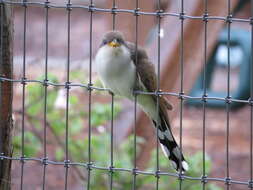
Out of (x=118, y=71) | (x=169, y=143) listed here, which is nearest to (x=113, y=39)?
(x=118, y=71)

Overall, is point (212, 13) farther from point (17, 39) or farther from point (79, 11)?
point (79, 11)

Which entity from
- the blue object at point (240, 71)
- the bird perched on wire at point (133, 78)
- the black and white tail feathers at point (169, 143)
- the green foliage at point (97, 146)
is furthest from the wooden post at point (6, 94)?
the blue object at point (240, 71)

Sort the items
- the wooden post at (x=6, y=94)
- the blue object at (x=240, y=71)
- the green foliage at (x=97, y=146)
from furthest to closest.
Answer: the blue object at (x=240, y=71) < the green foliage at (x=97, y=146) < the wooden post at (x=6, y=94)

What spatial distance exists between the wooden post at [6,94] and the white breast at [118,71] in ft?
1.72

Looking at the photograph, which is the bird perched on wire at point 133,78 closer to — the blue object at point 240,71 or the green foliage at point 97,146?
the green foliage at point 97,146

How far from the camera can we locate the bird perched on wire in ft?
14.8

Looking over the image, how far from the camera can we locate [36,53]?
39.7 ft

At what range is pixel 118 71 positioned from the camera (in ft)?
14.9

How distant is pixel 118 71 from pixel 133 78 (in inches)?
3.7

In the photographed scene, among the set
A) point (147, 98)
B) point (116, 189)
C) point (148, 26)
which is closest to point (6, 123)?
point (147, 98)

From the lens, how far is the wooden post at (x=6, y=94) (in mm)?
4492

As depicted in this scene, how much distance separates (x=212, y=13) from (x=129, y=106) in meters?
1.09

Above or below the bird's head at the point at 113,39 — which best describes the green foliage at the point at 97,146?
below

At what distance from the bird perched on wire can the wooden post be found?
20.3 inches
